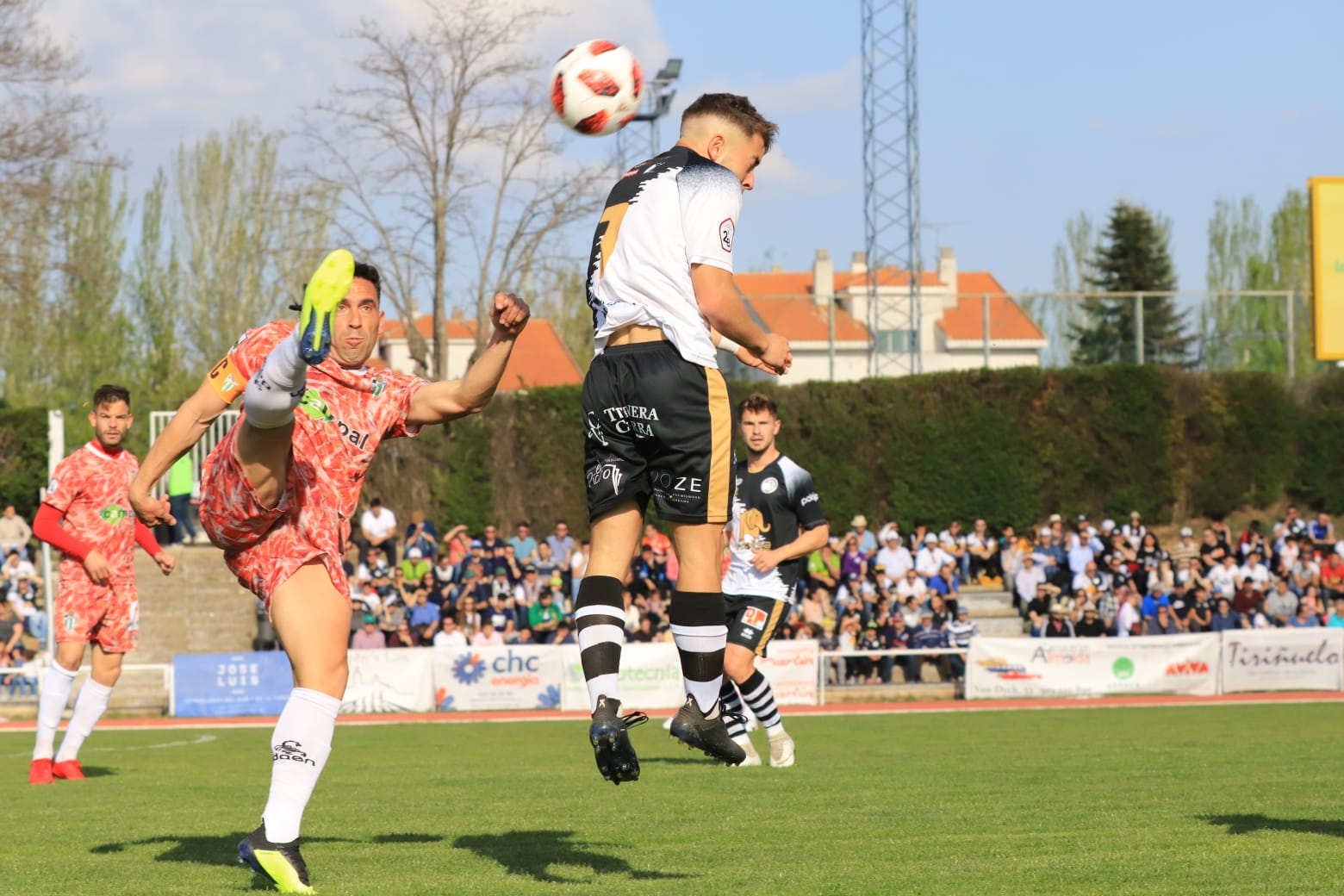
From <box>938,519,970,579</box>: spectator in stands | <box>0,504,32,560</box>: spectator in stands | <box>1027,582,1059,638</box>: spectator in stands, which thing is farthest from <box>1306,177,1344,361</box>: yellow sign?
<box>0,504,32,560</box>: spectator in stands

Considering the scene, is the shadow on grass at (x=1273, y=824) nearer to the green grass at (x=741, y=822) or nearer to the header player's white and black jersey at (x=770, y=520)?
the green grass at (x=741, y=822)

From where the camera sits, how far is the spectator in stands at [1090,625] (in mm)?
25484

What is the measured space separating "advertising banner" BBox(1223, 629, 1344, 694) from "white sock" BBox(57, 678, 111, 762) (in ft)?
57.6

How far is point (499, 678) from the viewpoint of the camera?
22.5m

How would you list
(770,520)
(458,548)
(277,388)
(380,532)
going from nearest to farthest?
(277,388) → (770,520) → (458,548) → (380,532)

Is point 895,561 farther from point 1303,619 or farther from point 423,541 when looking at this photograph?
point 423,541

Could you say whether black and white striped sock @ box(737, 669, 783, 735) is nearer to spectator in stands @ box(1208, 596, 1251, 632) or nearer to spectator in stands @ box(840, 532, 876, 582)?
spectator in stands @ box(840, 532, 876, 582)

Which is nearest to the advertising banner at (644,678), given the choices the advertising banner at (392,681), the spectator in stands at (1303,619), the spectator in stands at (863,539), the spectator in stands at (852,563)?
the advertising banner at (392,681)

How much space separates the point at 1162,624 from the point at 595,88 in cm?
2166

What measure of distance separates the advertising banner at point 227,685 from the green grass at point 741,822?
8451 mm

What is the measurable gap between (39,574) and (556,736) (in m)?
15.1

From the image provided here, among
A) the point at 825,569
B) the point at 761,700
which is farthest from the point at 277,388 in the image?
the point at 825,569

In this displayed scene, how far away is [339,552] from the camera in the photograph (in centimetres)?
598

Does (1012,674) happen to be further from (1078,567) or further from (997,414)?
(997,414)
